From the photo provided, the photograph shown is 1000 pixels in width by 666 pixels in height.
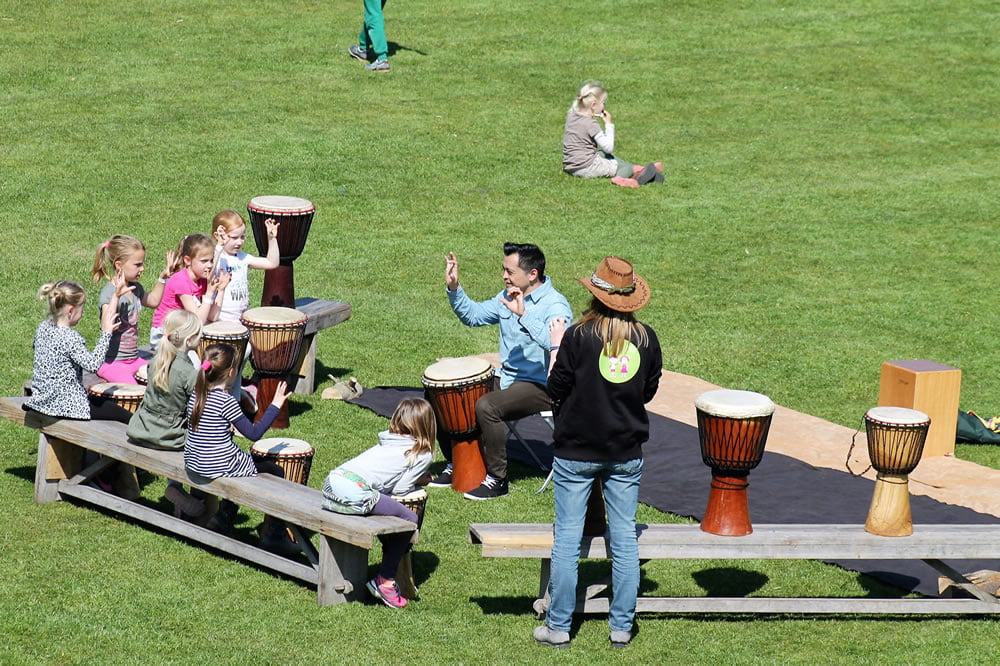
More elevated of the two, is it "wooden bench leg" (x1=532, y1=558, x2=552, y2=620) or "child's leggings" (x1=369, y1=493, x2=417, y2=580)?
"child's leggings" (x1=369, y1=493, x2=417, y2=580)

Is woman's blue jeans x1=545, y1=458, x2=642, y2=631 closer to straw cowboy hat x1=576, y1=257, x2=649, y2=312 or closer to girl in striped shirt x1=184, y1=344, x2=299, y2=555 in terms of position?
straw cowboy hat x1=576, y1=257, x2=649, y2=312

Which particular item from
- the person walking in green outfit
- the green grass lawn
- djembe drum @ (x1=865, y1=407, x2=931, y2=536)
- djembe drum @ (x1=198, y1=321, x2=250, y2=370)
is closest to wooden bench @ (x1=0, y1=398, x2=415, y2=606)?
the green grass lawn

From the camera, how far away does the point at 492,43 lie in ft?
68.5

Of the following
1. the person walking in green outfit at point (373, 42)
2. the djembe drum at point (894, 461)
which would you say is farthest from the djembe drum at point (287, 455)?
the person walking in green outfit at point (373, 42)

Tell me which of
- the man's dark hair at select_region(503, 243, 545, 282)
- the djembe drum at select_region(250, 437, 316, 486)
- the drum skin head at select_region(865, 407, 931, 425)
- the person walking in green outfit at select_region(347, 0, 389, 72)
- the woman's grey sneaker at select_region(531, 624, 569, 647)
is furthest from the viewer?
the person walking in green outfit at select_region(347, 0, 389, 72)

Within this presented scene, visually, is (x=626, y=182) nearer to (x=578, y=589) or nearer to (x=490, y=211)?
(x=490, y=211)

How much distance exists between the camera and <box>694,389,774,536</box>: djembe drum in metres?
6.85

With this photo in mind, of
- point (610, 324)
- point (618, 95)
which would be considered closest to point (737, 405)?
point (610, 324)

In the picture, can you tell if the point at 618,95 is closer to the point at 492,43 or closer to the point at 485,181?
the point at 492,43

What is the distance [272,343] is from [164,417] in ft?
6.32

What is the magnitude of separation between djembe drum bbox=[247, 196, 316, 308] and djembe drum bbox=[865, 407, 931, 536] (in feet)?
16.3

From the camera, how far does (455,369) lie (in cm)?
888

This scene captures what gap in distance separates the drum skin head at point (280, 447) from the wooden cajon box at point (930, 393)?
427cm

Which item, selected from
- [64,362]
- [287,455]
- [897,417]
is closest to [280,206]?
[64,362]
